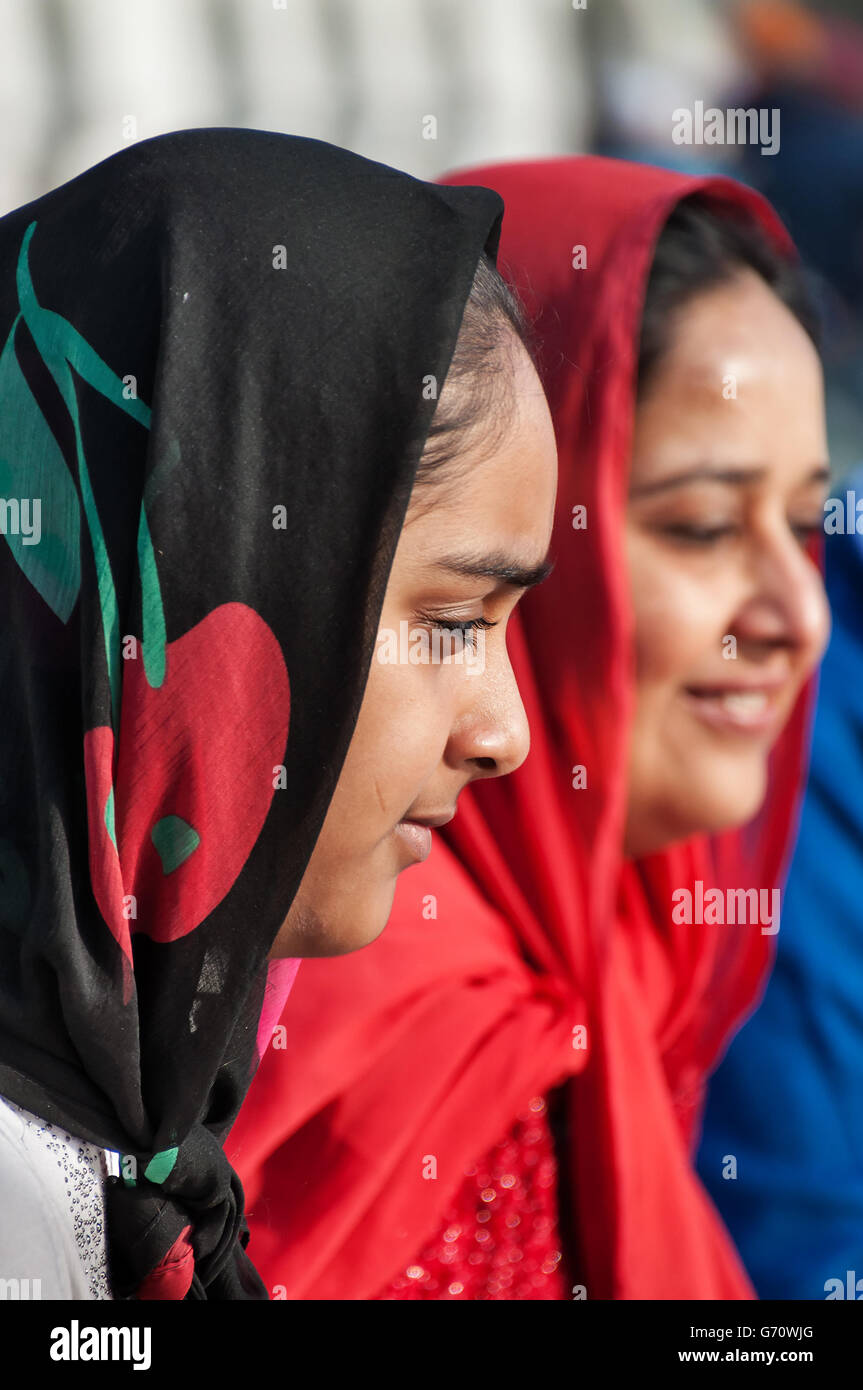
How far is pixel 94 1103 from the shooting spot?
742 mm

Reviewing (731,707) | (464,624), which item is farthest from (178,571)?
(731,707)

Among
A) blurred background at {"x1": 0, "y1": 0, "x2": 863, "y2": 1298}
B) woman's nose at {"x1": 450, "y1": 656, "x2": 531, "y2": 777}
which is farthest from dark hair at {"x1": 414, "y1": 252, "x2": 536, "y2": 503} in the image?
blurred background at {"x1": 0, "y1": 0, "x2": 863, "y2": 1298}

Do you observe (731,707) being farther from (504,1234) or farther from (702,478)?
(504,1234)

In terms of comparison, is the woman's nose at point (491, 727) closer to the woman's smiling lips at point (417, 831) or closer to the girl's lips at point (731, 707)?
the woman's smiling lips at point (417, 831)

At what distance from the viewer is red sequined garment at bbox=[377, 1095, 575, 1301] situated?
119 cm

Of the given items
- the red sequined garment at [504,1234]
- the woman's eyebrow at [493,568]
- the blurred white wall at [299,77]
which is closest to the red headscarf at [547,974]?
the red sequined garment at [504,1234]

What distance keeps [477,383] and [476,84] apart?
348cm

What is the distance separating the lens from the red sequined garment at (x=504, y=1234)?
1192 mm

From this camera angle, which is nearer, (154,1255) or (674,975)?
(154,1255)

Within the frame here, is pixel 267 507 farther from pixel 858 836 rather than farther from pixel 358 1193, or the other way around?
pixel 858 836

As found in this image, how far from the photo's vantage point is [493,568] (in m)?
0.79

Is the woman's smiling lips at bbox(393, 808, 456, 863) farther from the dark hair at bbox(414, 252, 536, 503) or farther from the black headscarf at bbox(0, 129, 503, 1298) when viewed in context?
the dark hair at bbox(414, 252, 536, 503)
